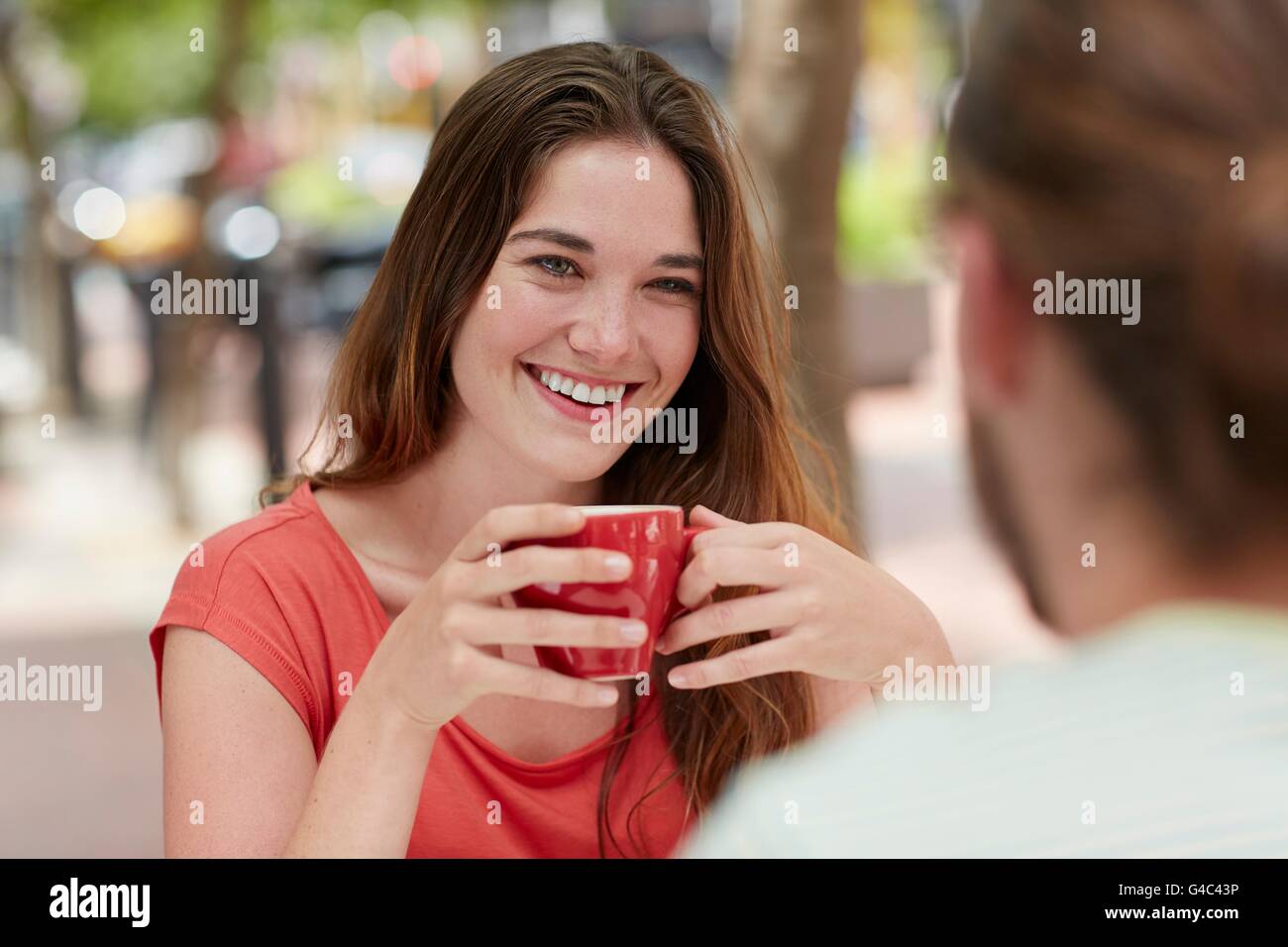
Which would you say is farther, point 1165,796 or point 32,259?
point 32,259

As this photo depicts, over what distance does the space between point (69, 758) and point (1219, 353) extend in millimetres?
3694

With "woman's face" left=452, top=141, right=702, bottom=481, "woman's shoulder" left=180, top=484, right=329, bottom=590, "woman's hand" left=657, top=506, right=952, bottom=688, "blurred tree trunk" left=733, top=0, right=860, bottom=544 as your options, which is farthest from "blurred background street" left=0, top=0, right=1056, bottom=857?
"woman's shoulder" left=180, top=484, right=329, bottom=590

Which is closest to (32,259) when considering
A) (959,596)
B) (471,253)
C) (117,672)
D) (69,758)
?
(117,672)

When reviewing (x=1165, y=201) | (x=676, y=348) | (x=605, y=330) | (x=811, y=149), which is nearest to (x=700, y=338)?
(x=676, y=348)

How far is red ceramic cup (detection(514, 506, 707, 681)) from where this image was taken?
47.7 inches

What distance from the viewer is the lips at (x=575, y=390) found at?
163 cm

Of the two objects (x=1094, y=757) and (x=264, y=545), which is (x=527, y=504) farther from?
(x=1094, y=757)

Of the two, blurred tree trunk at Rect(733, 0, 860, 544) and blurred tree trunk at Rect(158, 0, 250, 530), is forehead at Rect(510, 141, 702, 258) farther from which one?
blurred tree trunk at Rect(158, 0, 250, 530)

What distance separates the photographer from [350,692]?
64.9 inches

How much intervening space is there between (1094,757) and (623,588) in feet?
1.35

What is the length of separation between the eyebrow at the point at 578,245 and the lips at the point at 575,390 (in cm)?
14

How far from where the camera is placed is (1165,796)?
108 cm
